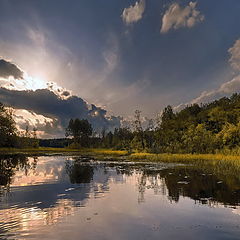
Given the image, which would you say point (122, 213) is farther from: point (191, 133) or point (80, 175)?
point (191, 133)

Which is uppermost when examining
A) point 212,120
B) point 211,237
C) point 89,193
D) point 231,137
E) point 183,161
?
point 212,120

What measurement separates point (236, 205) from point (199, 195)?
14.5 ft

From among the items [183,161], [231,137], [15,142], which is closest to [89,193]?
[183,161]

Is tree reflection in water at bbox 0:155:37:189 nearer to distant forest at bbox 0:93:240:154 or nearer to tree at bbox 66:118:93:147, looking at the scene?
distant forest at bbox 0:93:240:154

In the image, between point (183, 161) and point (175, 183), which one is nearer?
point (175, 183)

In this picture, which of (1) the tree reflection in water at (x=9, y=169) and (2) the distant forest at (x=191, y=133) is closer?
(1) the tree reflection in water at (x=9, y=169)

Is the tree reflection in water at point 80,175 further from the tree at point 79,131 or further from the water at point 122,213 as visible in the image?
the tree at point 79,131

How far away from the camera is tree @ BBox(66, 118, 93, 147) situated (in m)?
189

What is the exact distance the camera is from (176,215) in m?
16.5

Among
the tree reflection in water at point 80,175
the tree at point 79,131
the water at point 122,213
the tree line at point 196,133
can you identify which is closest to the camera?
→ the water at point 122,213

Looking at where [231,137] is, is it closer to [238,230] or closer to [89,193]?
[89,193]

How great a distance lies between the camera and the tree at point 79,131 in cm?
18854

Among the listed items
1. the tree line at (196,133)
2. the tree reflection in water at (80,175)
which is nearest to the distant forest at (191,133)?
the tree line at (196,133)

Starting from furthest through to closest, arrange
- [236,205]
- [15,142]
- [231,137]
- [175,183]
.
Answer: [15,142]
[231,137]
[175,183]
[236,205]
